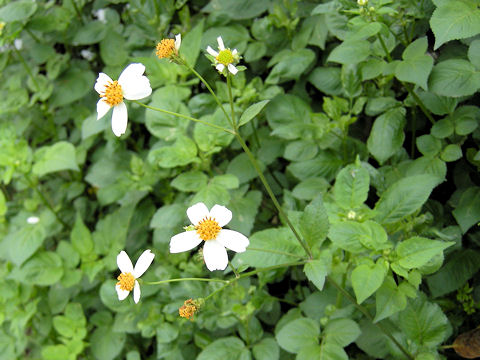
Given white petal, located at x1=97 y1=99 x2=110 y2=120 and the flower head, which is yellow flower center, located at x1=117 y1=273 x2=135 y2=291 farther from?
the flower head

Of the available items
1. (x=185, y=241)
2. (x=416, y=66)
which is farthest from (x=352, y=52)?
(x=185, y=241)

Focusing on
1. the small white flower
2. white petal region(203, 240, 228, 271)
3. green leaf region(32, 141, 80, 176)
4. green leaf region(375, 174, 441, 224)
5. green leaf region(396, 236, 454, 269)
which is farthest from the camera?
the small white flower

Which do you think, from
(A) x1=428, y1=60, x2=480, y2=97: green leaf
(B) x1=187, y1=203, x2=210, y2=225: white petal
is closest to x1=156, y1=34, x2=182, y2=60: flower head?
(B) x1=187, y1=203, x2=210, y2=225: white petal

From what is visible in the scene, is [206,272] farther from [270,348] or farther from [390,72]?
[390,72]

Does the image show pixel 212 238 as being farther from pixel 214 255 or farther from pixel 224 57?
pixel 224 57

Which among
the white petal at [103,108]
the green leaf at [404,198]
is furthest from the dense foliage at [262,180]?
the white petal at [103,108]

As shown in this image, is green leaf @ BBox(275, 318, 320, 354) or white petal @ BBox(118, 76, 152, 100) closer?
white petal @ BBox(118, 76, 152, 100)
